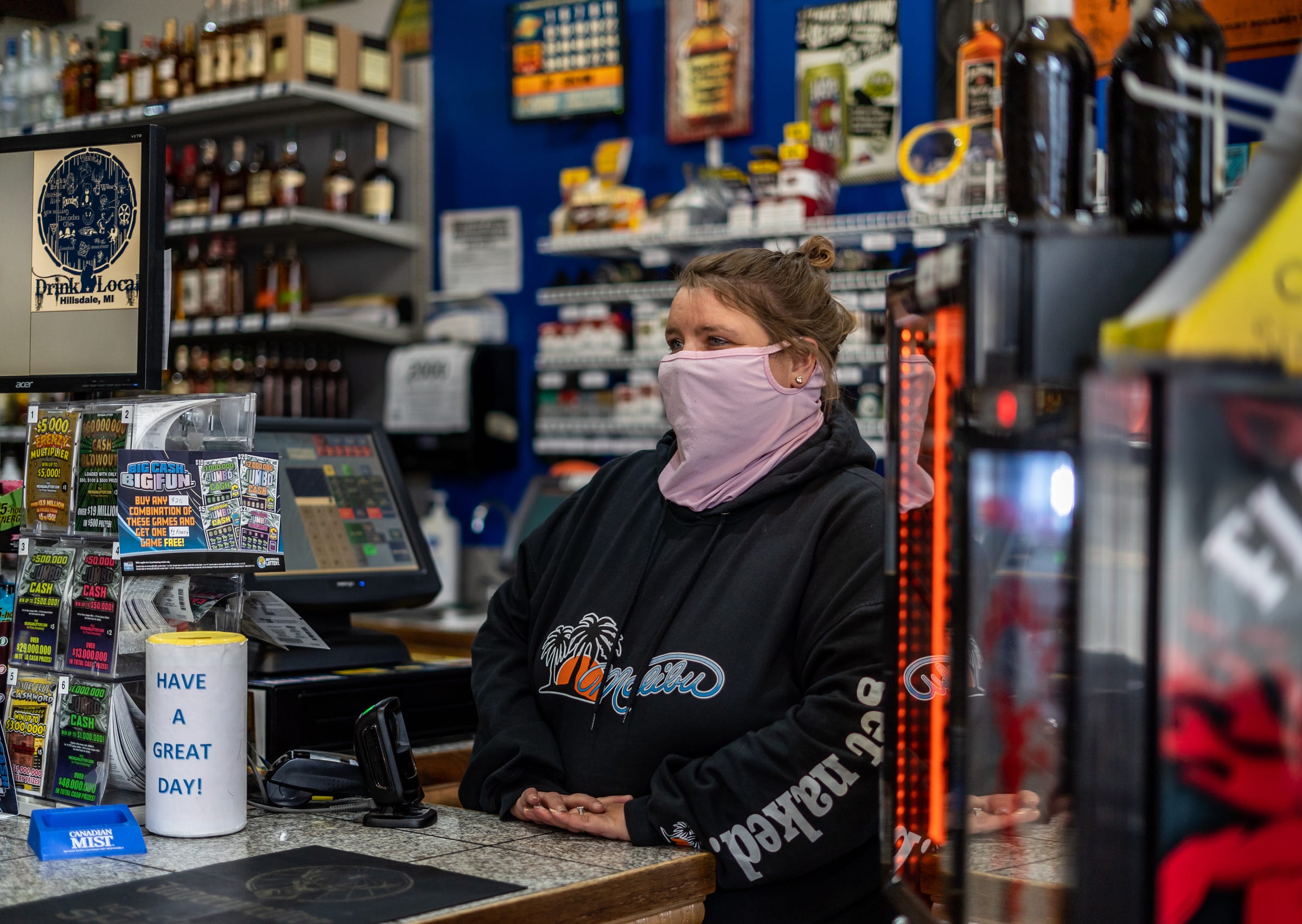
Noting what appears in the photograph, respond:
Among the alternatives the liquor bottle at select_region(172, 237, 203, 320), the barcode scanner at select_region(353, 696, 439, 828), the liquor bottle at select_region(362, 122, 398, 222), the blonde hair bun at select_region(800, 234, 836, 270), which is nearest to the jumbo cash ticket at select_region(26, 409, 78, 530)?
the barcode scanner at select_region(353, 696, 439, 828)

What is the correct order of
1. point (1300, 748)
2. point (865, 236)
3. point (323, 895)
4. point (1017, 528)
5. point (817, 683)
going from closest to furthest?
point (1300, 748), point (1017, 528), point (323, 895), point (817, 683), point (865, 236)

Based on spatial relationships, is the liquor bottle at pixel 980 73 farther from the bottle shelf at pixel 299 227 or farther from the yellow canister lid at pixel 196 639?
the yellow canister lid at pixel 196 639

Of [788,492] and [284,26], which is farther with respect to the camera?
[284,26]

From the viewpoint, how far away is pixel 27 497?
6.16 feet

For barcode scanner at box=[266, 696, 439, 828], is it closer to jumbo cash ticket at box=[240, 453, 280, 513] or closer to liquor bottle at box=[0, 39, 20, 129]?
jumbo cash ticket at box=[240, 453, 280, 513]

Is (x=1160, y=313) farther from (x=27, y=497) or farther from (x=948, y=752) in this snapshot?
(x=27, y=497)

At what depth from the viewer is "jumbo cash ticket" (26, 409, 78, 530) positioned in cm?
183

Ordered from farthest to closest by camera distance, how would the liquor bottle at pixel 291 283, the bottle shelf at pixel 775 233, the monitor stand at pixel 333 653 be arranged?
the liquor bottle at pixel 291 283
the bottle shelf at pixel 775 233
the monitor stand at pixel 333 653

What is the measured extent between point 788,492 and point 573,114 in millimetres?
3735

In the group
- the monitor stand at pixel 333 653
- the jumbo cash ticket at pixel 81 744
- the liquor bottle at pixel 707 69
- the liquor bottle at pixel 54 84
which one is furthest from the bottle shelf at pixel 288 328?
the jumbo cash ticket at pixel 81 744

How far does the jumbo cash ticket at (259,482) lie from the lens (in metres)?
1.79

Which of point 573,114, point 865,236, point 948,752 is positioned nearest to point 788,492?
point 948,752

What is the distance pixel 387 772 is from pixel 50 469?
0.63m

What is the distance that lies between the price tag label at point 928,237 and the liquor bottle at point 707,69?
1.01 m
